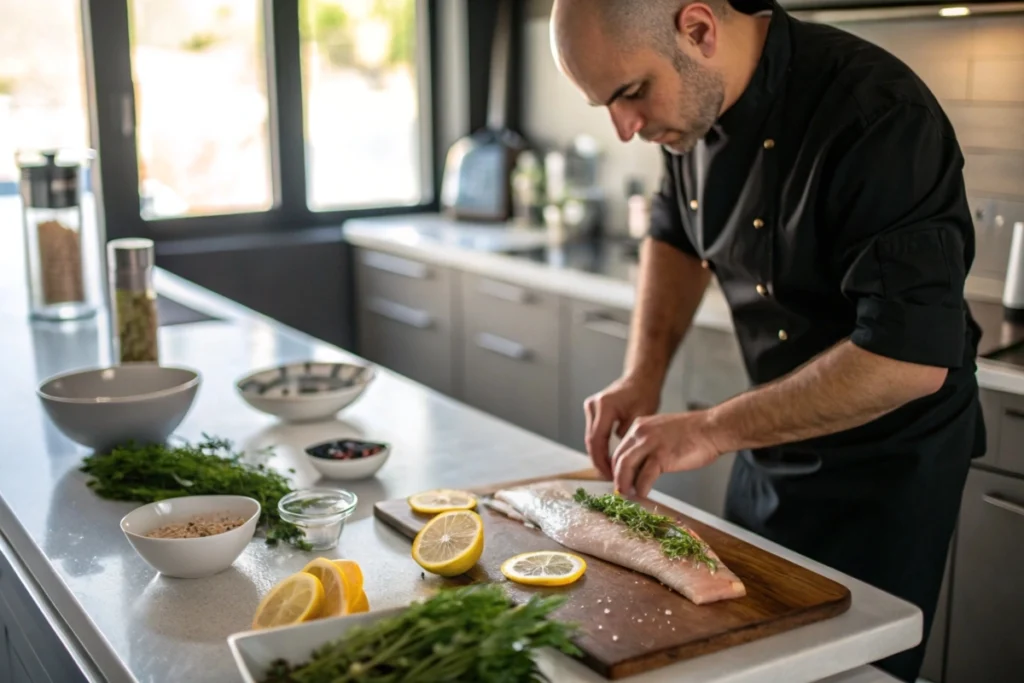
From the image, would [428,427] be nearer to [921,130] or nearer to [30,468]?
[30,468]

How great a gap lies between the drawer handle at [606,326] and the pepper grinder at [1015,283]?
951 mm

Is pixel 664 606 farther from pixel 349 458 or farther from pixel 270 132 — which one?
pixel 270 132

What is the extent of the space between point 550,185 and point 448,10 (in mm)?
857

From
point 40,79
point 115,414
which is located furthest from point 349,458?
point 40,79

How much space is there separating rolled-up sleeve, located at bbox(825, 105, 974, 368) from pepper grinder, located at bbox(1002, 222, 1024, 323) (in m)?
1.15

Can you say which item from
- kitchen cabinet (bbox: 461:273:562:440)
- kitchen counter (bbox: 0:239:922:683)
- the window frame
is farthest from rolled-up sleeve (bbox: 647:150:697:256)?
the window frame

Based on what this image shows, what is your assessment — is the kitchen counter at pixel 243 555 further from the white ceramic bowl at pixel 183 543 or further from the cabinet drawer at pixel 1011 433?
the cabinet drawer at pixel 1011 433

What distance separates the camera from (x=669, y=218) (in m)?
2.10

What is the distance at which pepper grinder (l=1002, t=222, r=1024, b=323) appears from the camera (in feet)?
8.81

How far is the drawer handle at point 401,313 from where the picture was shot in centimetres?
416

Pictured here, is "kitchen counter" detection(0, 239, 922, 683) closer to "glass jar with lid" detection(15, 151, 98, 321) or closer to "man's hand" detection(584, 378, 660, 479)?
"man's hand" detection(584, 378, 660, 479)

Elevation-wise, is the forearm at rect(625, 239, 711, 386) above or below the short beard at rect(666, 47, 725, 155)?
below


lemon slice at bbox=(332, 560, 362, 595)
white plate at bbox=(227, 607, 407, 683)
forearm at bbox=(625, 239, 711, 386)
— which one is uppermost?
forearm at bbox=(625, 239, 711, 386)

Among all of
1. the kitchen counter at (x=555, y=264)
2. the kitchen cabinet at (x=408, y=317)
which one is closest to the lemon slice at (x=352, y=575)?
the kitchen counter at (x=555, y=264)
